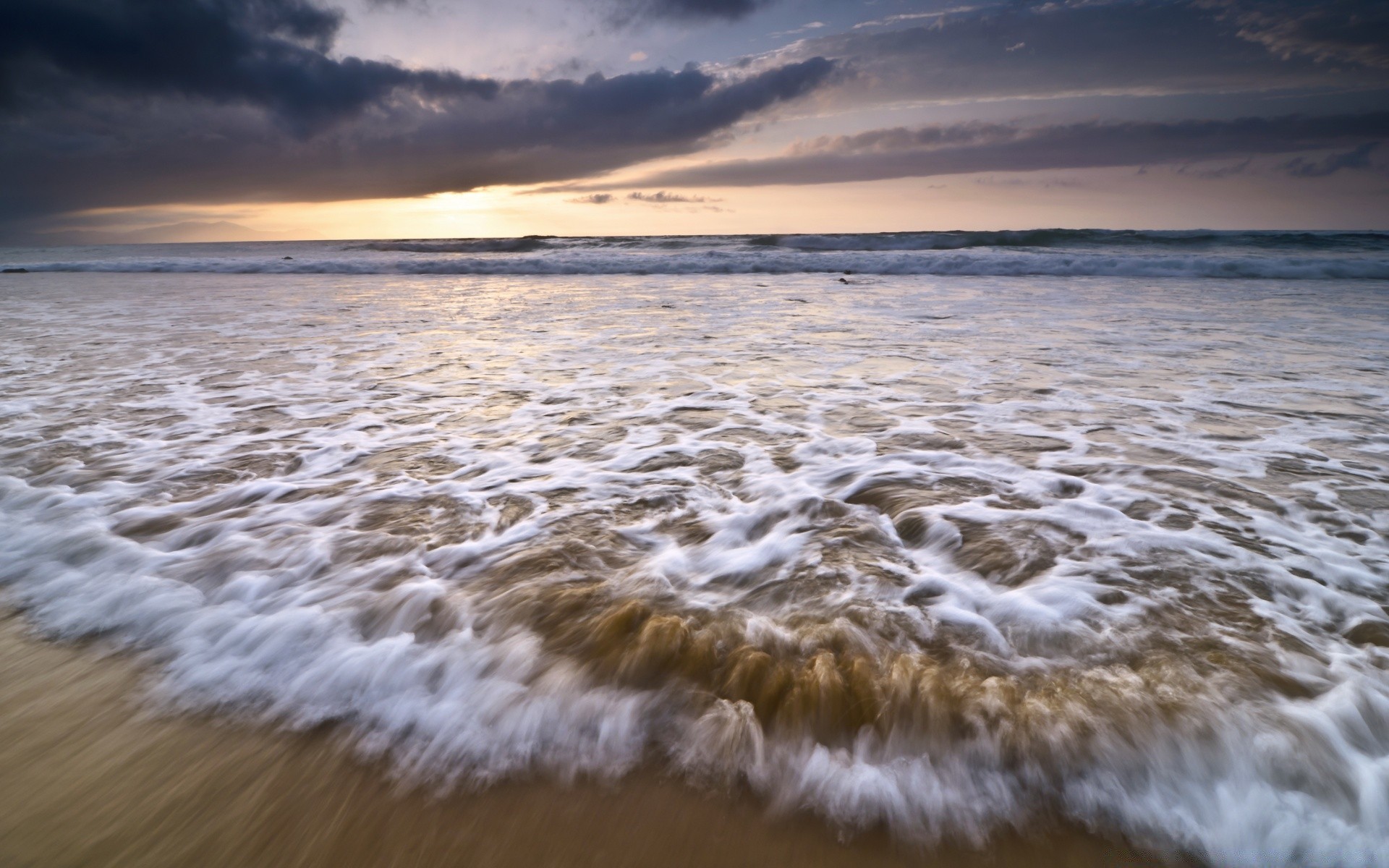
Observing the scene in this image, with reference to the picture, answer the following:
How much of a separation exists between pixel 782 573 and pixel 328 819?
1316 mm

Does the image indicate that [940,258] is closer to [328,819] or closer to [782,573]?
[782,573]

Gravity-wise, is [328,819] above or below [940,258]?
below

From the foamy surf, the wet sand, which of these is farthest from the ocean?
the foamy surf

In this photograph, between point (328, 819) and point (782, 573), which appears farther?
point (782, 573)

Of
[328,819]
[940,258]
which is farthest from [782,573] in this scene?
[940,258]

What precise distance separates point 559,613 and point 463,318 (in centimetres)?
772

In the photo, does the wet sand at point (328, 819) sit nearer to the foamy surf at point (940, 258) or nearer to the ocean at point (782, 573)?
the ocean at point (782, 573)

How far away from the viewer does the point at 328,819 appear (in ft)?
4.25

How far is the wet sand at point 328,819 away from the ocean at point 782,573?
0.05 meters

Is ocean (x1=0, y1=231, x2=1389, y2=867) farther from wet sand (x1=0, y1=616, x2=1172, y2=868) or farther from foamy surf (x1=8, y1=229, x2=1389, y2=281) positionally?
foamy surf (x1=8, y1=229, x2=1389, y2=281)

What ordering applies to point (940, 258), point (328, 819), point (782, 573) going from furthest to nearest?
point (940, 258) → point (782, 573) → point (328, 819)

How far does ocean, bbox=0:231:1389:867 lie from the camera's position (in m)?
1.39

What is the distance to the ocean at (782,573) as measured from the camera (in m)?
1.39

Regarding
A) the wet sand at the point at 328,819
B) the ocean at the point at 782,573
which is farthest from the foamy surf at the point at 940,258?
the wet sand at the point at 328,819
